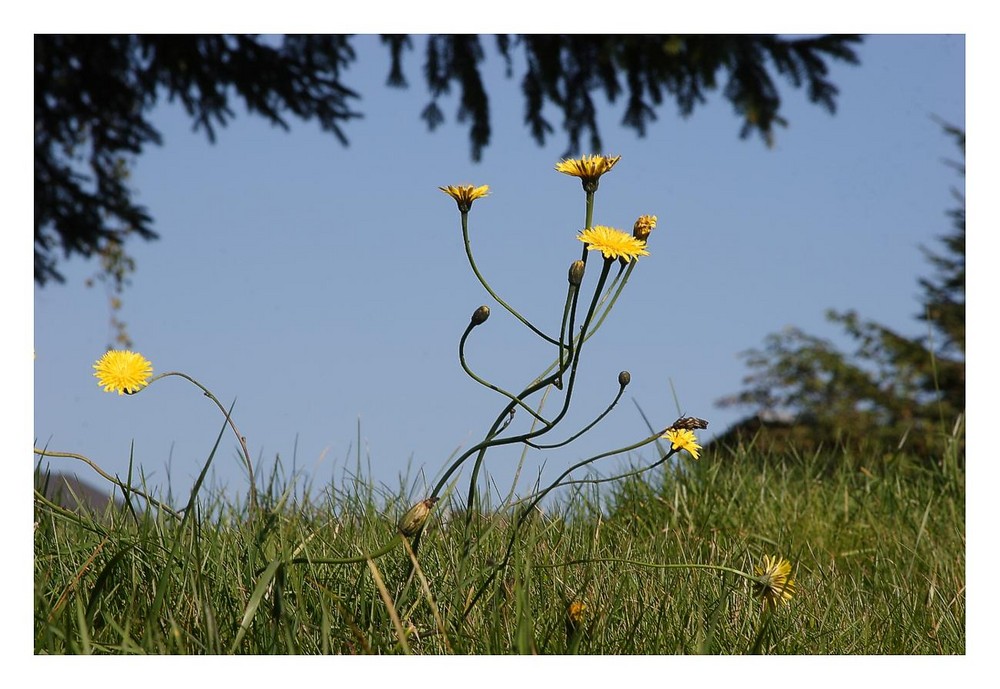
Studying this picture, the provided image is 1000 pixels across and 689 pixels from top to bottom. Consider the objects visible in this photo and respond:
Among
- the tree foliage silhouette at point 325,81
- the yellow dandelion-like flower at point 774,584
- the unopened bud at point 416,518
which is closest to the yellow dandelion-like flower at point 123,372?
the unopened bud at point 416,518

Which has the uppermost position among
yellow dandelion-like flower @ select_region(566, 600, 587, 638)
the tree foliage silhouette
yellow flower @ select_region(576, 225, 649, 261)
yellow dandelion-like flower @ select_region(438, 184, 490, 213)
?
the tree foliage silhouette

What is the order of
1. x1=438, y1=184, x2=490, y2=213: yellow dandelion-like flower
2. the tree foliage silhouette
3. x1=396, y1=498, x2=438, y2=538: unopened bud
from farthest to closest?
the tree foliage silhouette → x1=438, y1=184, x2=490, y2=213: yellow dandelion-like flower → x1=396, y1=498, x2=438, y2=538: unopened bud

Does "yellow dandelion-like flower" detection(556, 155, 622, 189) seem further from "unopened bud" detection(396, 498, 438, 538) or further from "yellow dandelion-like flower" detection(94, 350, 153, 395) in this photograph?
"yellow dandelion-like flower" detection(94, 350, 153, 395)

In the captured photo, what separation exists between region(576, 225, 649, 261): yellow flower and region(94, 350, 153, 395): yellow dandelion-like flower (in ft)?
2.38

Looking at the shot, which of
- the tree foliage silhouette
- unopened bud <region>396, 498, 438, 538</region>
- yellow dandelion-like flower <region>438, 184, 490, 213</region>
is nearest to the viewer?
unopened bud <region>396, 498, 438, 538</region>

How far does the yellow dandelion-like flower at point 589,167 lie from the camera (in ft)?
4.26

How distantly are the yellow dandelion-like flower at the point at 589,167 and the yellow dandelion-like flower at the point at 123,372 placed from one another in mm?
732

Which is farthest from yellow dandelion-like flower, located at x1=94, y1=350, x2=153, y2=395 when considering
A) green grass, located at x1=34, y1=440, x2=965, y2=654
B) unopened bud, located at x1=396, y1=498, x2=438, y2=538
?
unopened bud, located at x1=396, y1=498, x2=438, y2=538

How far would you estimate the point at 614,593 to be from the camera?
1508mm

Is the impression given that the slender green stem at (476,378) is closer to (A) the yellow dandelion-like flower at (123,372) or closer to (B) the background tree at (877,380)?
(A) the yellow dandelion-like flower at (123,372)

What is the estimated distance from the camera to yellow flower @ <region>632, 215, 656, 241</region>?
1.34 m

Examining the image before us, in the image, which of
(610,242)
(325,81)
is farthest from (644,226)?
(325,81)
